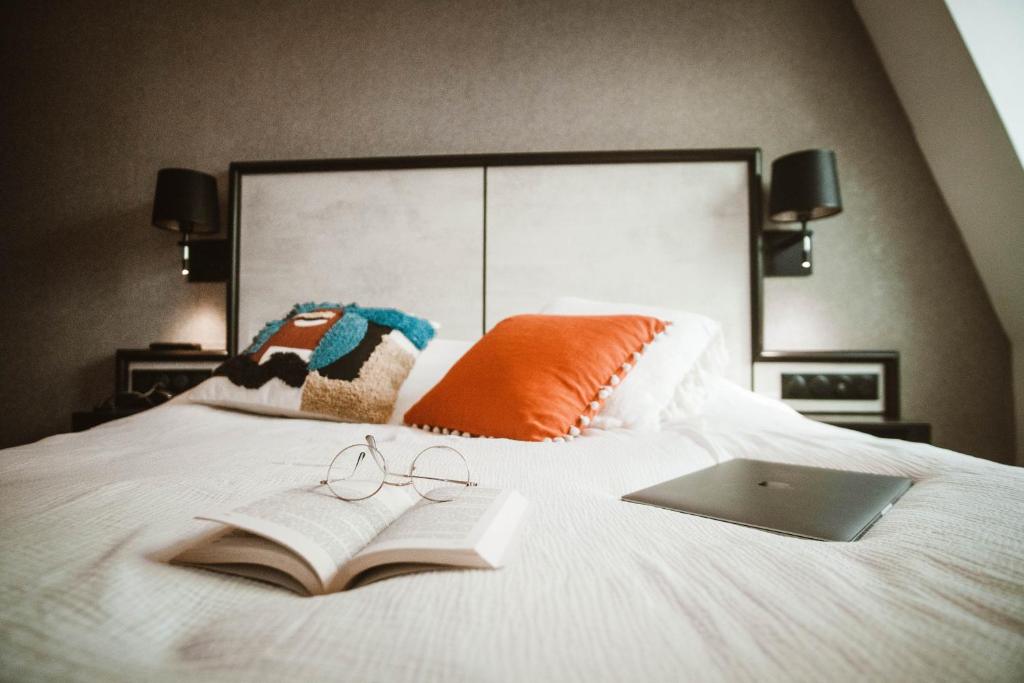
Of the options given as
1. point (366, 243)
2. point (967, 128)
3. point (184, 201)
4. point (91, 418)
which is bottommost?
point (91, 418)

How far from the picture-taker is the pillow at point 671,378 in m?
1.18

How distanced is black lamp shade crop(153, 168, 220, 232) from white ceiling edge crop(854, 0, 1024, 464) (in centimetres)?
284

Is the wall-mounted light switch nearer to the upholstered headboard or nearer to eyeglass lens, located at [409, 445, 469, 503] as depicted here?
the upholstered headboard

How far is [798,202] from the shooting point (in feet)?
5.65

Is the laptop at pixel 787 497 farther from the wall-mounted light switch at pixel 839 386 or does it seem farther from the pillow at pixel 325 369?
the wall-mounted light switch at pixel 839 386

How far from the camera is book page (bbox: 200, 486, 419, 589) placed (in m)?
0.40

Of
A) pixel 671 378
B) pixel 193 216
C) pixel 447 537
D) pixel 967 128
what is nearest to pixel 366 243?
pixel 193 216

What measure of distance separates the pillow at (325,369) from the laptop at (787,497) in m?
0.87

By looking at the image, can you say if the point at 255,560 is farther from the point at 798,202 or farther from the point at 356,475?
the point at 798,202

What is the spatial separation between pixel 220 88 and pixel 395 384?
1891 millimetres

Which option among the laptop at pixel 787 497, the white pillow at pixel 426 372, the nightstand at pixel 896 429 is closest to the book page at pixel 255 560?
the laptop at pixel 787 497

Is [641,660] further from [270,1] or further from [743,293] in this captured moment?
[270,1]

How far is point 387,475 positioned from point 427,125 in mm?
1876

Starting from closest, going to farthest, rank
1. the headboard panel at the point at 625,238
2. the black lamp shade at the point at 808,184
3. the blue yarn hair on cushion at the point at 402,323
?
the blue yarn hair on cushion at the point at 402,323, the black lamp shade at the point at 808,184, the headboard panel at the point at 625,238
